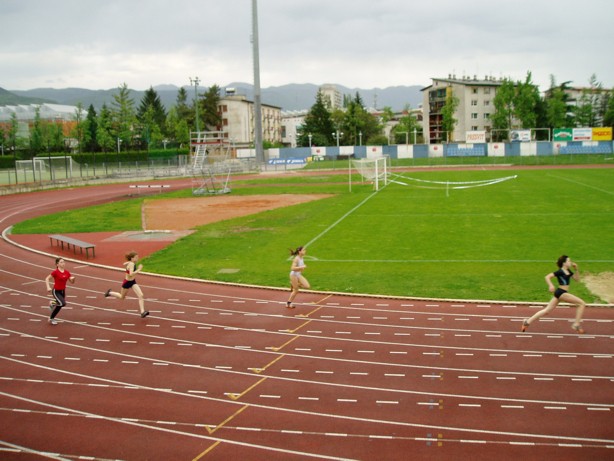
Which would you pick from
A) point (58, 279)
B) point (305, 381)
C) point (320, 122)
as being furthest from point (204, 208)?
point (320, 122)

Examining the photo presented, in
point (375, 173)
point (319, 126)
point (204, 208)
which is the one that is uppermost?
Answer: point (319, 126)

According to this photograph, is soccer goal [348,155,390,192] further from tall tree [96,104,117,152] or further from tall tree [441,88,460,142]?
tall tree [96,104,117,152]

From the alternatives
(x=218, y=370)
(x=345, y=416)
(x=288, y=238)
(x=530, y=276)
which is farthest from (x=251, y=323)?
(x=288, y=238)

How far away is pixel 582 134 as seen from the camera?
285 ft

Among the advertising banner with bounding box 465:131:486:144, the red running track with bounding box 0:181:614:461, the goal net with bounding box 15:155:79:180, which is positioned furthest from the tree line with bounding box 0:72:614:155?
the red running track with bounding box 0:181:614:461

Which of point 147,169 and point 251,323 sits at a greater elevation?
point 147,169

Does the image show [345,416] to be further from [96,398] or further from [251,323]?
[251,323]

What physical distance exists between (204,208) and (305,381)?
31.8m

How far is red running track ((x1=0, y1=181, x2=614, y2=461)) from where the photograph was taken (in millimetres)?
8906

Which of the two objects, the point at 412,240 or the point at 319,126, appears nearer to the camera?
the point at 412,240

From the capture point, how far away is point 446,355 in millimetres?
12305

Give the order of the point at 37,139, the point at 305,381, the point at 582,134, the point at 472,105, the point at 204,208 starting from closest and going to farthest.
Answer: the point at 305,381 < the point at 204,208 < the point at 582,134 < the point at 37,139 < the point at 472,105

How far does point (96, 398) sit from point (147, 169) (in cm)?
7028

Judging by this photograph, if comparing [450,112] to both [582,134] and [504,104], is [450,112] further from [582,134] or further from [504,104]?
[582,134]
